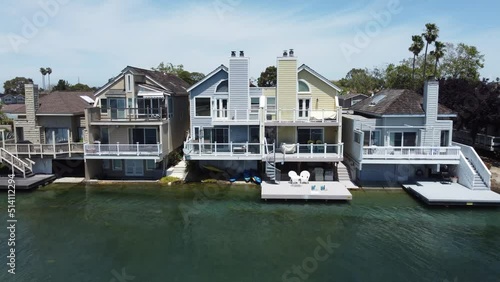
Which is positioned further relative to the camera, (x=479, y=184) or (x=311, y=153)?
(x=311, y=153)

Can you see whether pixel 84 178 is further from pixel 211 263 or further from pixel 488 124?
pixel 488 124

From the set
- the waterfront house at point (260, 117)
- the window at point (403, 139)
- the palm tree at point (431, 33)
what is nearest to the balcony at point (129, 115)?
the waterfront house at point (260, 117)

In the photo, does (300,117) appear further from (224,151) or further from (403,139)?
(403,139)

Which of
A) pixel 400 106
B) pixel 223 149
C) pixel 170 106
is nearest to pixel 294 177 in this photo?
pixel 223 149

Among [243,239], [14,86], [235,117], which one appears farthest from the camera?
[14,86]

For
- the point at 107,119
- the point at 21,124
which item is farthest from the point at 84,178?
the point at 21,124

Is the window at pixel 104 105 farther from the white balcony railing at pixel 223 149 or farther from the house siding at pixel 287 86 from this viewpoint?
the house siding at pixel 287 86
